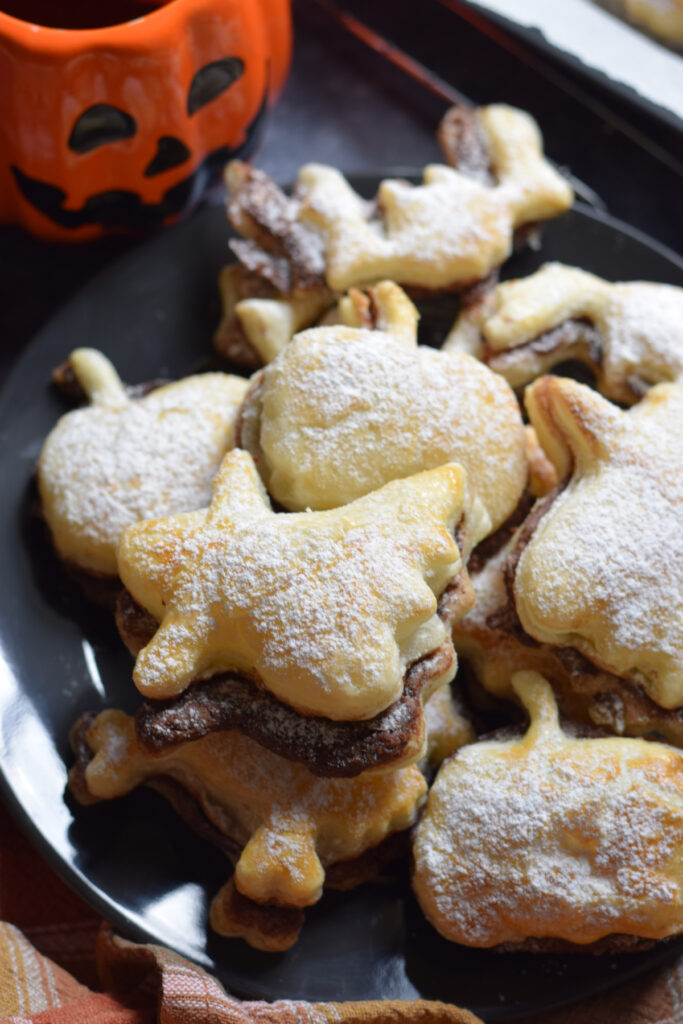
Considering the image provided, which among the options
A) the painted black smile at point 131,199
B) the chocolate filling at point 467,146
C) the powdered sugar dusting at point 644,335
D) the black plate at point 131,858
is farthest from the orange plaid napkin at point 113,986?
the chocolate filling at point 467,146

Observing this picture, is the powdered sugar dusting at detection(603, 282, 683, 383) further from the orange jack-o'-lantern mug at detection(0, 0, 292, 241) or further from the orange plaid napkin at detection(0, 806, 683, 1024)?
the orange plaid napkin at detection(0, 806, 683, 1024)

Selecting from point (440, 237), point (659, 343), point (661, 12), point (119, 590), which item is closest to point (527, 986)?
A: point (119, 590)

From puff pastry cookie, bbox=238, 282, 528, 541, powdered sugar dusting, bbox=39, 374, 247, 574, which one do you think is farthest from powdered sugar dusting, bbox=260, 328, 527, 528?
powdered sugar dusting, bbox=39, 374, 247, 574

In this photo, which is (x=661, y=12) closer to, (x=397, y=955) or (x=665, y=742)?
(x=665, y=742)

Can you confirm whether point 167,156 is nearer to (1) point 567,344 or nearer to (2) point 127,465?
(2) point 127,465

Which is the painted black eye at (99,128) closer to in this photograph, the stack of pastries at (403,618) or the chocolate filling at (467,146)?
the stack of pastries at (403,618)

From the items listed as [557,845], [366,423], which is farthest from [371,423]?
[557,845]
